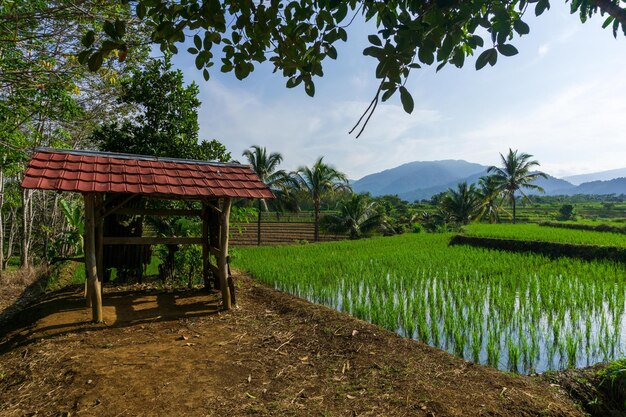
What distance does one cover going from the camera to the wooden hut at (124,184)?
477 cm

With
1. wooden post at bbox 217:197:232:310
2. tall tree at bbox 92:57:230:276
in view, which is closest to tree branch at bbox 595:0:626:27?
wooden post at bbox 217:197:232:310

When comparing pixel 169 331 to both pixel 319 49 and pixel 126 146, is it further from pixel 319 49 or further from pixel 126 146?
pixel 126 146

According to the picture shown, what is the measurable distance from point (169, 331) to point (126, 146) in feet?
15.9

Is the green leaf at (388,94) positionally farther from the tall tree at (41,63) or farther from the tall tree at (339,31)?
the tall tree at (41,63)

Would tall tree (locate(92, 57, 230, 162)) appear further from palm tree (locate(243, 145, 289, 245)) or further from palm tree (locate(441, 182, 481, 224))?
palm tree (locate(441, 182, 481, 224))

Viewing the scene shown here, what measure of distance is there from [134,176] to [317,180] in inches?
774

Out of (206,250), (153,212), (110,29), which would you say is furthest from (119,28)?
(206,250)

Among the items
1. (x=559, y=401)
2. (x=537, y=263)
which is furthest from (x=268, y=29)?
(x=537, y=263)

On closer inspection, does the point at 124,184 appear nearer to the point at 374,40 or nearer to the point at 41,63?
the point at 41,63

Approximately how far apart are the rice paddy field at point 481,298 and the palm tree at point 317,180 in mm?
12341

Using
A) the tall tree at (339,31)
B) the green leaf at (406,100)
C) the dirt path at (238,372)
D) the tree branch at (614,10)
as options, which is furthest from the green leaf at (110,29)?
the dirt path at (238,372)

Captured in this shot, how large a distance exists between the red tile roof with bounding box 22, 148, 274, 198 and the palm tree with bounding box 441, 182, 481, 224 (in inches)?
973

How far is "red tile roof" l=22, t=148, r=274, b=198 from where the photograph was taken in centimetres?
468

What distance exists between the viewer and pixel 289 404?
9.81 feet
